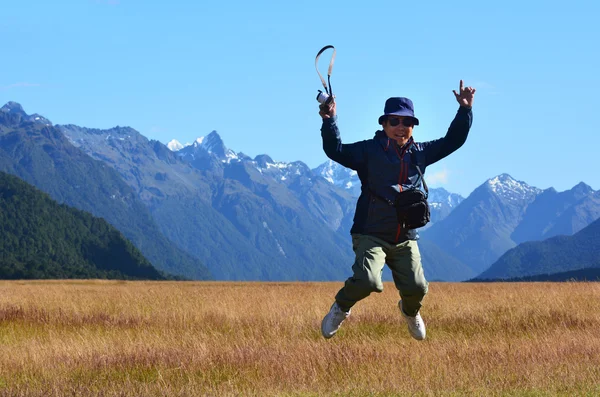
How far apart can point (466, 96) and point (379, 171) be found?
5.18ft

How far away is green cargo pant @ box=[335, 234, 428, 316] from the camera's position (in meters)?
10.1

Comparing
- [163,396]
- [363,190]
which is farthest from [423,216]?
[163,396]

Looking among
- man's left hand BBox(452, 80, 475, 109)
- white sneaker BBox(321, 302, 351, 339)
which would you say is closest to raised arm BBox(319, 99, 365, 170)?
man's left hand BBox(452, 80, 475, 109)

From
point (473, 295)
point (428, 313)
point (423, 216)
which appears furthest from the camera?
point (473, 295)

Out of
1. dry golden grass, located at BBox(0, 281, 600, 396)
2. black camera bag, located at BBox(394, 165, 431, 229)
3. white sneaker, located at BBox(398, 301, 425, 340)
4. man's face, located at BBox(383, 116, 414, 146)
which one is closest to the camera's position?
dry golden grass, located at BBox(0, 281, 600, 396)

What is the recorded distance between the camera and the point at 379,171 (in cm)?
1025

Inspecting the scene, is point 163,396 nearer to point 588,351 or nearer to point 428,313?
point 588,351

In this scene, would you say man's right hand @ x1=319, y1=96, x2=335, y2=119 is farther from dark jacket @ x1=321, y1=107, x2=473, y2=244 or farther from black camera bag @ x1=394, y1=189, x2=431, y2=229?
black camera bag @ x1=394, y1=189, x2=431, y2=229

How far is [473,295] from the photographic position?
2181 cm

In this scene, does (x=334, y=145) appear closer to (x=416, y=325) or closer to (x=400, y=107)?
(x=400, y=107)

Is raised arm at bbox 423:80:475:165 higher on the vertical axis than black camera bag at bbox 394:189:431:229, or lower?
higher

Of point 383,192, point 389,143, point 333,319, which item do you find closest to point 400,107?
point 389,143

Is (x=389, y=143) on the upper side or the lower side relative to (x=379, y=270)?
upper

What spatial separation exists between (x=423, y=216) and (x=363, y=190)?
0.84m
